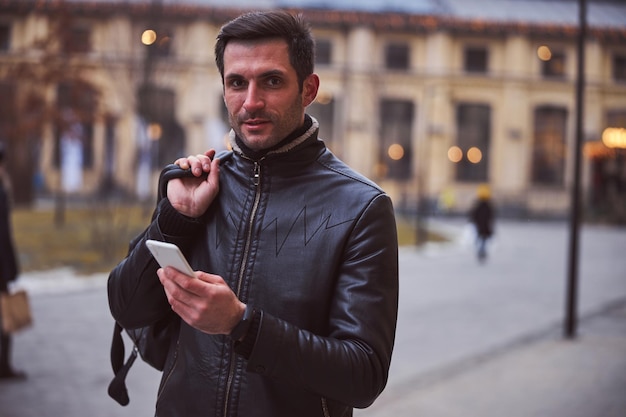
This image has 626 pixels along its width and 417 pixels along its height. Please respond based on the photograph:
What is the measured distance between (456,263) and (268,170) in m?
17.0

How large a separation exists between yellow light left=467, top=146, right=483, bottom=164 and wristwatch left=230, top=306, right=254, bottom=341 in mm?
42498

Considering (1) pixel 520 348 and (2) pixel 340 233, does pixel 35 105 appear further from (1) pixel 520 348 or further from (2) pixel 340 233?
(2) pixel 340 233

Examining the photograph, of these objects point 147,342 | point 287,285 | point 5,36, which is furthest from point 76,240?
point 5,36

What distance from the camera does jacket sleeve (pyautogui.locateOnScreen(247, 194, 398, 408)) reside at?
1.90 meters

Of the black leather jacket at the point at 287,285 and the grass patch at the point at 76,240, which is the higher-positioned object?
the black leather jacket at the point at 287,285

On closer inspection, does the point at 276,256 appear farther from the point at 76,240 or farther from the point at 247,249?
the point at 76,240

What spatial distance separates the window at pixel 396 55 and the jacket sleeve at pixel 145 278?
4111 centimetres

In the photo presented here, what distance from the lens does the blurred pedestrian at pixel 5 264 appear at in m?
6.89

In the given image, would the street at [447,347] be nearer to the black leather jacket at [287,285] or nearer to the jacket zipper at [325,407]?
the black leather jacket at [287,285]

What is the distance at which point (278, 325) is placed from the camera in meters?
1.90

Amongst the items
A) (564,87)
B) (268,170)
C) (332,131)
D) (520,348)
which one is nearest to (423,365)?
(520,348)

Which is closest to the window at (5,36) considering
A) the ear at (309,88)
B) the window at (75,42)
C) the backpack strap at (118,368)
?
the window at (75,42)

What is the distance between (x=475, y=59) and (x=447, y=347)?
3631 cm

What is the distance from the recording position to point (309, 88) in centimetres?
227
